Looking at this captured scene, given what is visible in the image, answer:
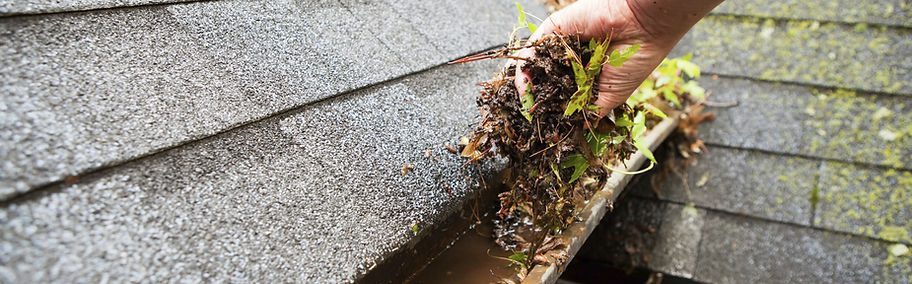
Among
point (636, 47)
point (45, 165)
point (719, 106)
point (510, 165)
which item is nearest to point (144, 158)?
point (45, 165)

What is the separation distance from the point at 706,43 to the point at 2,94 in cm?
244

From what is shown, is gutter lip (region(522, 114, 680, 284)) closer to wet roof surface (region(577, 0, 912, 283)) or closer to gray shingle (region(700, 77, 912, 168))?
wet roof surface (region(577, 0, 912, 283))

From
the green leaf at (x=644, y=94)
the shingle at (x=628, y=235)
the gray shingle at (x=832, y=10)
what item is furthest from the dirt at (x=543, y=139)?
the gray shingle at (x=832, y=10)

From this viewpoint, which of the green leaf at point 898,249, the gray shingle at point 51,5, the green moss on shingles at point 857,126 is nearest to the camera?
the gray shingle at point 51,5

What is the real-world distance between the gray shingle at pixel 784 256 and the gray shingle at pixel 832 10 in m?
0.90

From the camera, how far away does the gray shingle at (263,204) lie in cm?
68

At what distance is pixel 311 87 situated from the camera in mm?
1148

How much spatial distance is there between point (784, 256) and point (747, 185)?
294 millimetres

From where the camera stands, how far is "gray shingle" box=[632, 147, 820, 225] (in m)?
2.08

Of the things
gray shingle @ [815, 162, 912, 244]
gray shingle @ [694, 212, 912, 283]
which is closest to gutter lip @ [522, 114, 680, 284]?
gray shingle @ [694, 212, 912, 283]

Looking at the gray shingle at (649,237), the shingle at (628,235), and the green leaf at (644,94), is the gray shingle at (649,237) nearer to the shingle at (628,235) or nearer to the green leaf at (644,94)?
the shingle at (628,235)

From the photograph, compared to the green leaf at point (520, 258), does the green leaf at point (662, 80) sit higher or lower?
lower

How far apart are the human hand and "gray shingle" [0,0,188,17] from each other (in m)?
0.81

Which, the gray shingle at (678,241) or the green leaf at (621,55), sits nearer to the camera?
the green leaf at (621,55)
